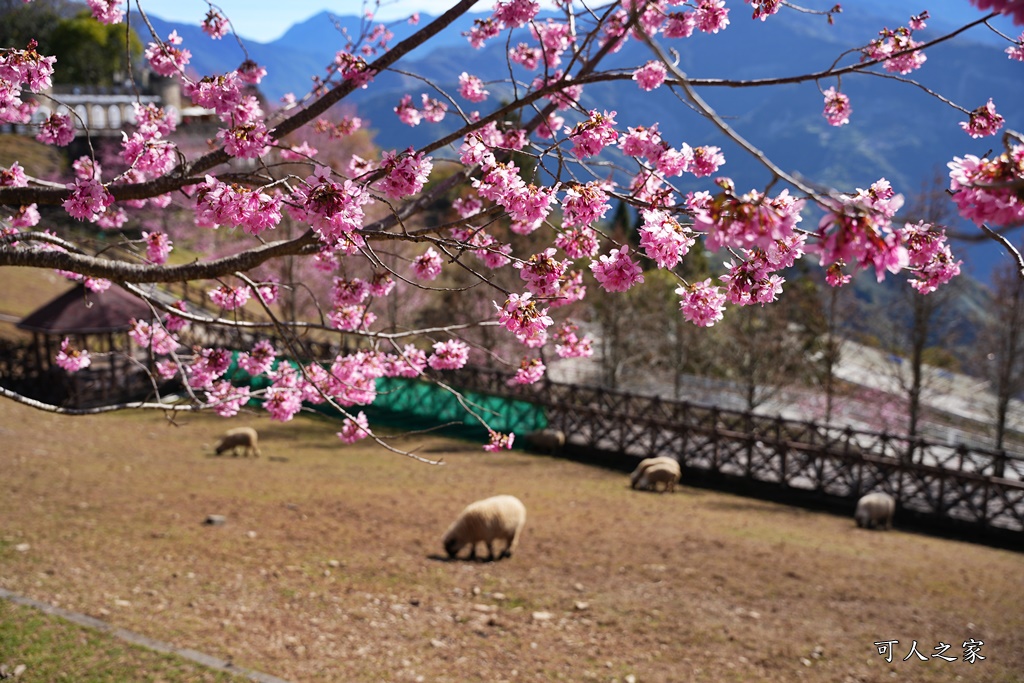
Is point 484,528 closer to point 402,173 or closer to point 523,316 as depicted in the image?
point 523,316

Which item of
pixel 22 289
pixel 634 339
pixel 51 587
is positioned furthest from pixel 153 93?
pixel 51 587

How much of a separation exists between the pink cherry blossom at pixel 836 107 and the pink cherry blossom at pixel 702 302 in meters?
1.68

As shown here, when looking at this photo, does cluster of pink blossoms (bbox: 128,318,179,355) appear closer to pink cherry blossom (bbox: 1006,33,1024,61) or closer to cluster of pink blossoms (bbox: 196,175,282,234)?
cluster of pink blossoms (bbox: 196,175,282,234)

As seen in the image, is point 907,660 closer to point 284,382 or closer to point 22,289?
point 284,382

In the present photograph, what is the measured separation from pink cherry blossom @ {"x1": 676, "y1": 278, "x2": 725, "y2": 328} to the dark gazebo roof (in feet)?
46.8

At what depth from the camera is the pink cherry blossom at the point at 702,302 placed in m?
3.42

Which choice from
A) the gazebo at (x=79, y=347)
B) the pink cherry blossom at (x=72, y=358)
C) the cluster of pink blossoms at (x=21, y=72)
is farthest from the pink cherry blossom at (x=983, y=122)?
the gazebo at (x=79, y=347)

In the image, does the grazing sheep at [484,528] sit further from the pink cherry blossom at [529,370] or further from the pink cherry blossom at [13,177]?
the pink cherry blossom at [13,177]

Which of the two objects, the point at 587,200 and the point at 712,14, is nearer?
the point at 587,200

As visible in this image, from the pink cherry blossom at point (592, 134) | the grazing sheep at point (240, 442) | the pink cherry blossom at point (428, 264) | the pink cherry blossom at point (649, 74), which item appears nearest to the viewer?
the pink cherry blossom at point (592, 134)

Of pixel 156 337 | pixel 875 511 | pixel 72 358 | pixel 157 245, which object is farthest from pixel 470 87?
pixel 875 511

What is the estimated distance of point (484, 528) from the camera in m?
8.30

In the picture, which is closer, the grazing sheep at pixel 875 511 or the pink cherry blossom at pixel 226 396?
the pink cherry blossom at pixel 226 396

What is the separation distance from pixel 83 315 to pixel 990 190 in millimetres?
17039
